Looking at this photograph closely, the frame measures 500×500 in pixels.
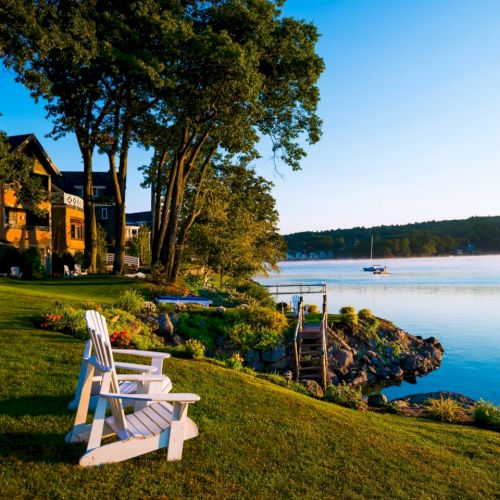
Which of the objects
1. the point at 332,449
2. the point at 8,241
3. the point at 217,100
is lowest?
the point at 332,449

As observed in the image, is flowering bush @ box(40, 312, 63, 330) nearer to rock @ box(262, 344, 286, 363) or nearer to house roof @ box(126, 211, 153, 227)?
rock @ box(262, 344, 286, 363)

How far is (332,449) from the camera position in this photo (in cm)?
705

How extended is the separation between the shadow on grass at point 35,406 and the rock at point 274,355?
14.2m

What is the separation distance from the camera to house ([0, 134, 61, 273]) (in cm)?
3566

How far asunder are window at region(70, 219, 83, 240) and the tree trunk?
499 inches

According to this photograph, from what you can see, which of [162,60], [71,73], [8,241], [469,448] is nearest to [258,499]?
[469,448]

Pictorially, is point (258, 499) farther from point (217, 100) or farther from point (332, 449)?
point (217, 100)

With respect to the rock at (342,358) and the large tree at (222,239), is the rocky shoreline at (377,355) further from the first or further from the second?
the large tree at (222,239)

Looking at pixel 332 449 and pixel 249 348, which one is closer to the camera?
pixel 332 449

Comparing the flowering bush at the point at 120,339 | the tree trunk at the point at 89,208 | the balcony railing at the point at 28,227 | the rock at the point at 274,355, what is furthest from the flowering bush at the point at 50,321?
the balcony railing at the point at 28,227

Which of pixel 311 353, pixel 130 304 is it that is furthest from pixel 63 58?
pixel 311 353

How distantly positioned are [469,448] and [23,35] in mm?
21159

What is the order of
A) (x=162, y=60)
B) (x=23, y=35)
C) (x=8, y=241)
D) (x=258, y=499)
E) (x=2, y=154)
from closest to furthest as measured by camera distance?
(x=258, y=499) → (x=23, y=35) → (x=2, y=154) → (x=162, y=60) → (x=8, y=241)

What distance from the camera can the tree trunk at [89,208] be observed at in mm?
31234
